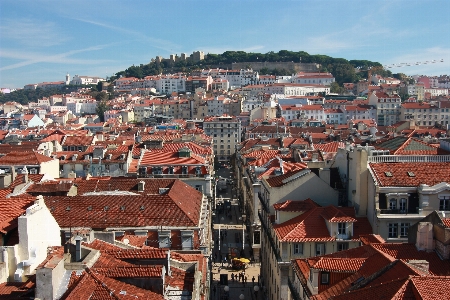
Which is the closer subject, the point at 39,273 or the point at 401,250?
the point at 39,273

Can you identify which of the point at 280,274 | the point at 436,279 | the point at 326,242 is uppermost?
the point at 436,279

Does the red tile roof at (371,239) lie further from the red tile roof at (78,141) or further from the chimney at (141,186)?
the red tile roof at (78,141)

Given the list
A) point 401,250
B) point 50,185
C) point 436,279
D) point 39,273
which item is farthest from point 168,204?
point 436,279

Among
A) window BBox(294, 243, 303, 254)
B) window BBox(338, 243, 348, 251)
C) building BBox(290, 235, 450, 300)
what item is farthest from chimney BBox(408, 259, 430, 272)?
window BBox(294, 243, 303, 254)

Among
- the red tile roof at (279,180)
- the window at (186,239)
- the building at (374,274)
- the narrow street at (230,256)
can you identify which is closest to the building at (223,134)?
the narrow street at (230,256)

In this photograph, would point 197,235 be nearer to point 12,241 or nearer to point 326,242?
point 326,242

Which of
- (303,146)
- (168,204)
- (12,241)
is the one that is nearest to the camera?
(12,241)

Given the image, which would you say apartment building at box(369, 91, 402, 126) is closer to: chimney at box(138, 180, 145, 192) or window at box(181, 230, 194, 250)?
chimney at box(138, 180, 145, 192)
